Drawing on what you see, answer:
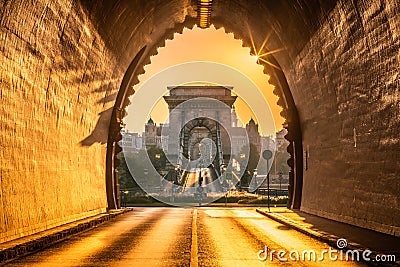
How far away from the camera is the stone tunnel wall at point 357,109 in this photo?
12562 mm

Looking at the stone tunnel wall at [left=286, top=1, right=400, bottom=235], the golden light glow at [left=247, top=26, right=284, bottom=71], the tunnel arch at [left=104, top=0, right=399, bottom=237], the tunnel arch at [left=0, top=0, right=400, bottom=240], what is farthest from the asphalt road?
the golden light glow at [left=247, top=26, right=284, bottom=71]

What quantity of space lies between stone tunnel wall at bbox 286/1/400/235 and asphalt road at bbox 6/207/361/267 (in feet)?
6.28

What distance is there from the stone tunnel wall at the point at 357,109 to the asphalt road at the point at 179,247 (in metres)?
1.91

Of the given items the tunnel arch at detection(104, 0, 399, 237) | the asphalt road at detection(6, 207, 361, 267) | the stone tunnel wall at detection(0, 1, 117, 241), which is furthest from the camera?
the tunnel arch at detection(104, 0, 399, 237)

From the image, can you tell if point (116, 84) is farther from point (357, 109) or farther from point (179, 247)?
point (179, 247)

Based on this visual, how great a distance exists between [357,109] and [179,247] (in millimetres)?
6086

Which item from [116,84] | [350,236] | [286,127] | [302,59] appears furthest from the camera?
[286,127]

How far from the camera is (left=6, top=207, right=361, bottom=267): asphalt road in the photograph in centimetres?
1016

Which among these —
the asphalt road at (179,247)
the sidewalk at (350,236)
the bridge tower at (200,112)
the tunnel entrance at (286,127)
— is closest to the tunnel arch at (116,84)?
the sidewalk at (350,236)

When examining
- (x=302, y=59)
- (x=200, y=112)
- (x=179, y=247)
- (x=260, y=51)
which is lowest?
(x=179, y=247)

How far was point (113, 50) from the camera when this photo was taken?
2047cm

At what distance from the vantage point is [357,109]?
15.2 m

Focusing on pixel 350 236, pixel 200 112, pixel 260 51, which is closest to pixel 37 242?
pixel 350 236

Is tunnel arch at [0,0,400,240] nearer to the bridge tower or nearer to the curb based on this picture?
the curb
